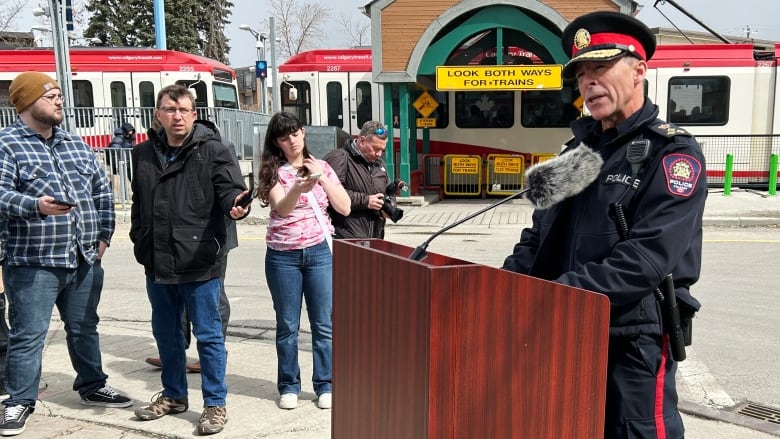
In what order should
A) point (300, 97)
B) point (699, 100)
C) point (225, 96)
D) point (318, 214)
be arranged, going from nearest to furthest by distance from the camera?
point (318, 214)
point (699, 100)
point (300, 97)
point (225, 96)

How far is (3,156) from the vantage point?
3.74 meters

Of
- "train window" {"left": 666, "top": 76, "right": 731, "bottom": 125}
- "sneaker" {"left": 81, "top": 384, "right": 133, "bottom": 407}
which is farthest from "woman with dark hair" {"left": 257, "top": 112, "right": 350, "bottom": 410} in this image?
"train window" {"left": 666, "top": 76, "right": 731, "bottom": 125}

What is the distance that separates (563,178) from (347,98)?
1700 centimetres

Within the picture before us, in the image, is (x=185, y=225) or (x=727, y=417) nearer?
(x=185, y=225)

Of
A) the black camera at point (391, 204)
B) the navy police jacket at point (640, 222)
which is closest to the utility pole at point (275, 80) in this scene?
the black camera at point (391, 204)

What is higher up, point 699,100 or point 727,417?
point 699,100

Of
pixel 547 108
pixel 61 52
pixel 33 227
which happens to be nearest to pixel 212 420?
pixel 33 227

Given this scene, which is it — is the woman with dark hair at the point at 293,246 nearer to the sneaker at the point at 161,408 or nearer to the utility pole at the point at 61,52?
the sneaker at the point at 161,408

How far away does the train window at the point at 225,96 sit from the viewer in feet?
63.6

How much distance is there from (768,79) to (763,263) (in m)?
8.46

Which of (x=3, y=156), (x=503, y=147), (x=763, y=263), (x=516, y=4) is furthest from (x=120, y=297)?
(x=503, y=147)

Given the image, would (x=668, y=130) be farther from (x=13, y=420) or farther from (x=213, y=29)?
(x=213, y=29)

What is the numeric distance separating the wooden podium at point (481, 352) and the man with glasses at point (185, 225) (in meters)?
2.12

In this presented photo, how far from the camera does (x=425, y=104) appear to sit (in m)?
16.5
